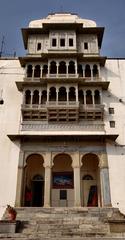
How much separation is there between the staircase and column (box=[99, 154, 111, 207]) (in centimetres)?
129

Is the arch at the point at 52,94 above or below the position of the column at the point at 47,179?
above

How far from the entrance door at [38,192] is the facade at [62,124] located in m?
0.08

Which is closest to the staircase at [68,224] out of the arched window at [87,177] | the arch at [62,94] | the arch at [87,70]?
the arched window at [87,177]

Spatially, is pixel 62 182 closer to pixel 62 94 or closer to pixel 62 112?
pixel 62 112

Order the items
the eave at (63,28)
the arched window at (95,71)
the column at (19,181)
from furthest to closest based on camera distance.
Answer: the eave at (63,28) → the arched window at (95,71) → the column at (19,181)

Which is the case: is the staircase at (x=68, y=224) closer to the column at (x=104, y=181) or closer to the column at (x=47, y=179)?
the column at (x=104, y=181)

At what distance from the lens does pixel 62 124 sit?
23906 millimetres

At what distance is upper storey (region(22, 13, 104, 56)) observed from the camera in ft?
91.9

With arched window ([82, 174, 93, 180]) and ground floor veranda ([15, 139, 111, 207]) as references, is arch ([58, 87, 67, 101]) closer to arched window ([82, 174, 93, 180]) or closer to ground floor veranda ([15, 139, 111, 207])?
ground floor veranda ([15, 139, 111, 207])

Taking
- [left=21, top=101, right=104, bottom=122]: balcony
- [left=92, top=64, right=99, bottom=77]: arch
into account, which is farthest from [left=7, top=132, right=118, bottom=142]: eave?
[left=92, top=64, right=99, bottom=77]: arch

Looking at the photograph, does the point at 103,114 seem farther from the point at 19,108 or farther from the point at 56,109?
the point at 19,108

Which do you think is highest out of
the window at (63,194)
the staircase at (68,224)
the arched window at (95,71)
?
the arched window at (95,71)

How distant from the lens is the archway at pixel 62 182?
2330 centimetres

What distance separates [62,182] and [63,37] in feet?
47.8
